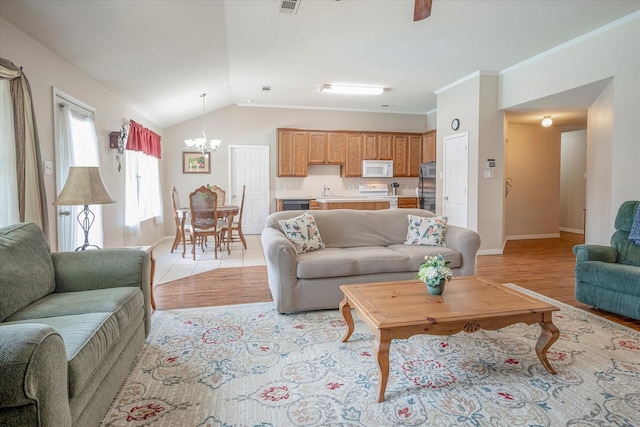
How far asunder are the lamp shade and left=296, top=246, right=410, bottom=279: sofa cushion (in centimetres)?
164

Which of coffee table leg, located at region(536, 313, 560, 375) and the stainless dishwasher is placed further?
the stainless dishwasher

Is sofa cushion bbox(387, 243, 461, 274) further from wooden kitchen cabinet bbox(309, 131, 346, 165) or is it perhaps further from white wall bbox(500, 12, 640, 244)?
wooden kitchen cabinet bbox(309, 131, 346, 165)

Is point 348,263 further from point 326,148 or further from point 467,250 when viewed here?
point 326,148

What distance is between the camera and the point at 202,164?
7.83m

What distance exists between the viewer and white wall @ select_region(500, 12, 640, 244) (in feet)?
13.0

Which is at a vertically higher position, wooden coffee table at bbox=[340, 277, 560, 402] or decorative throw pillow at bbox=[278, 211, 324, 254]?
decorative throw pillow at bbox=[278, 211, 324, 254]

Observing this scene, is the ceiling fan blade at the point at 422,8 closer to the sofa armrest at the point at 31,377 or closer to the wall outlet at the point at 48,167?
the sofa armrest at the point at 31,377

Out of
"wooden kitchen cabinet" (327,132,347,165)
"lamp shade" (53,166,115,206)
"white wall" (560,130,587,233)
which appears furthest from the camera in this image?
"white wall" (560,130,587,233)

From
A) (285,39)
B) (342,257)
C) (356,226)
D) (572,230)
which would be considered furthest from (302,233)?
(572,230)

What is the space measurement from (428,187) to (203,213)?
14.3ft

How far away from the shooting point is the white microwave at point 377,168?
26.5 feet

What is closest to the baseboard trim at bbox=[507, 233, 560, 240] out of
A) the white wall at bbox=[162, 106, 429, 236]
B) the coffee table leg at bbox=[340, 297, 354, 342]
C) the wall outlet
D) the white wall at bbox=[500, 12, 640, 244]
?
the white wall at bbox=[500, 12, 640, 244]

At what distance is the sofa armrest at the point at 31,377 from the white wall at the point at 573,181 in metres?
9.57

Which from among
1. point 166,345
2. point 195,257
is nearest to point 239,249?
point 195,257
